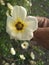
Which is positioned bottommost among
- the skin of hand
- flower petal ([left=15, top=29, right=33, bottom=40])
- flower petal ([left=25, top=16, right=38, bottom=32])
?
the skin of hand

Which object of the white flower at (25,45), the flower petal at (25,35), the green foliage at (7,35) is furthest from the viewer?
the white flower at (25,45)

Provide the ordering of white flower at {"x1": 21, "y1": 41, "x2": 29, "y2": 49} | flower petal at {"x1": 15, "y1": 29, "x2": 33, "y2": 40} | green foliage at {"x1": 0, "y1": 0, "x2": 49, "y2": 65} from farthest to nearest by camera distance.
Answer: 1. white flower at {"x1": 21, "y1": 41, "x2": 29, "y2": 49}
2. green foliage at {"x1": 0, "y1": 0, "x2": 49, "y2": 65}
3. flower petal at {"x1": 15, "y1": 29, "x2": 33, "y2": 40}

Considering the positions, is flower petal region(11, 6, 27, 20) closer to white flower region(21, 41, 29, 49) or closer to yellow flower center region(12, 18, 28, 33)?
yellow flower center region(12, 18, 28, 33)

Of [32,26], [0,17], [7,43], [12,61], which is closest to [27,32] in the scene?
[32,26]

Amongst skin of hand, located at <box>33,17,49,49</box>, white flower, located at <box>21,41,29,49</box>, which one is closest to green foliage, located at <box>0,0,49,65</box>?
white flower, located at <box>21,41,29,49</box>

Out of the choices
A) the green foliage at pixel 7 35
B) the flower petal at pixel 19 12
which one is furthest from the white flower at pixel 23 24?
the green foliage at pixel 7 35

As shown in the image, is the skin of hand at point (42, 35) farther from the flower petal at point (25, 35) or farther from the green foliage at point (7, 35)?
the green foliage at point (7, 35)

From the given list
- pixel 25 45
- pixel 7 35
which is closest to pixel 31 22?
pixel 7 35

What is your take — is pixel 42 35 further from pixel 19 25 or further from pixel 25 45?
pixel 25 45

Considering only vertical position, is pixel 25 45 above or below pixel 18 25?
below
